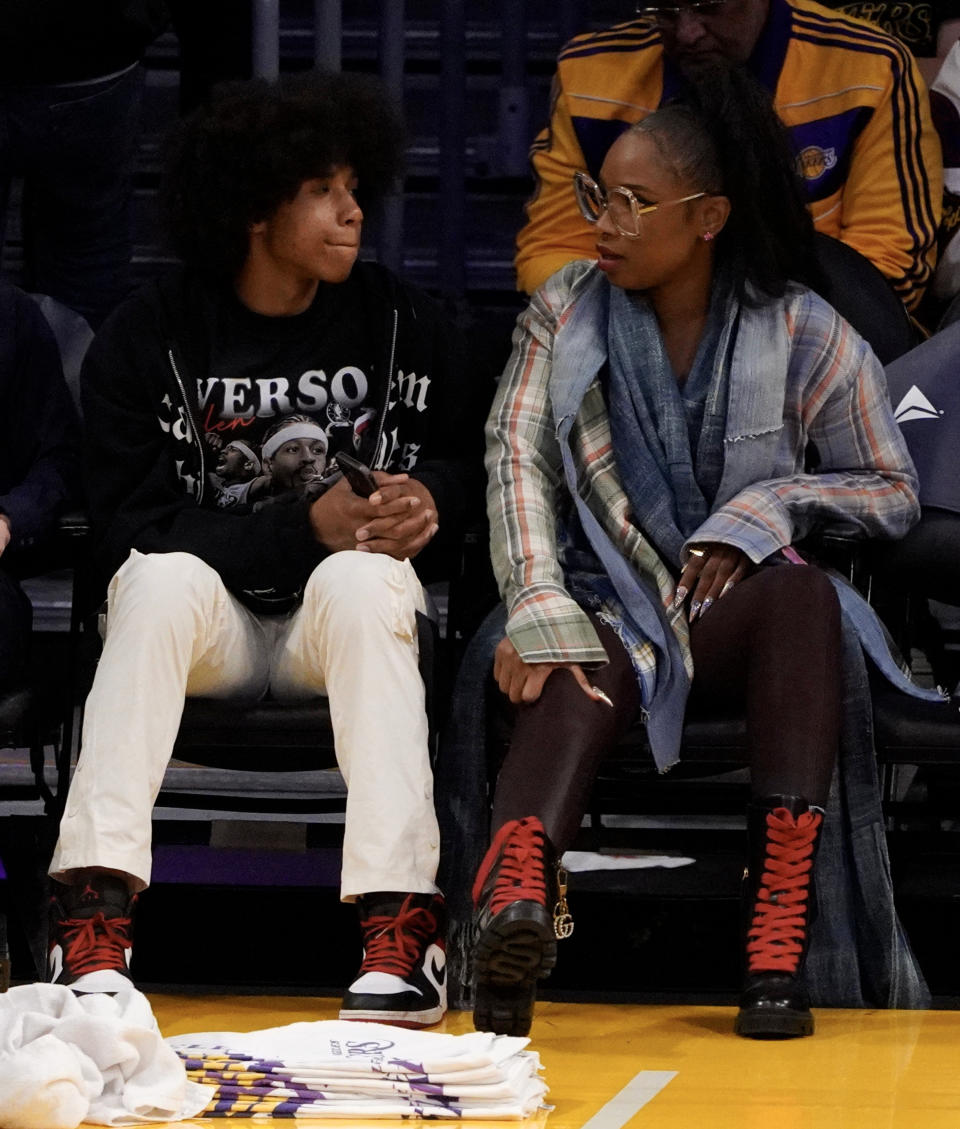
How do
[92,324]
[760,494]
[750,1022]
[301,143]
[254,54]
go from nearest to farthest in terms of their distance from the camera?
[750,1022] → [760,494] → [301,143] → [92,324] → [254,54]

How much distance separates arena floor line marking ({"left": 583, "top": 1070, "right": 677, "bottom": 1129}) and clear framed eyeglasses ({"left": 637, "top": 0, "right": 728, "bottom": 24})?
6.77 feet

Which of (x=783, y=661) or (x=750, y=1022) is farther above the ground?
(x=783, y=661)

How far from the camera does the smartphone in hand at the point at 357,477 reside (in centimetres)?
286

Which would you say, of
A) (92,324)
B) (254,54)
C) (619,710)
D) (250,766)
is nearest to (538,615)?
(619,710)

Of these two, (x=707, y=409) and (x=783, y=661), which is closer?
(x=783, y=661)

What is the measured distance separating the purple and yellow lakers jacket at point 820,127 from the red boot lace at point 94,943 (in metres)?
1.61

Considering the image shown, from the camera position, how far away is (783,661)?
266 centimetres

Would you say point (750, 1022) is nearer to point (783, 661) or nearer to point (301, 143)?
point (783, 661)

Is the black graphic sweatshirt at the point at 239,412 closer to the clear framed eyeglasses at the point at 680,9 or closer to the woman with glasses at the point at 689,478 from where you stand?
the woman with glasses at the point at 689,478

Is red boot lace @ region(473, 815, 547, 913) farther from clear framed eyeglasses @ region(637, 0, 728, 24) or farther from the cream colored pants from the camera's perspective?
clear framed eyeglasses @ region(637, 0, 728, 24)

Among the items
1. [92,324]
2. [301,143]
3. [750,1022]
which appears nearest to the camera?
[750,1022]

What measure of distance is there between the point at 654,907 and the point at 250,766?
0.69 m

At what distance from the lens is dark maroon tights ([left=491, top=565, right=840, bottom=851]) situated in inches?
102

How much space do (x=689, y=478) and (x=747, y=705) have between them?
43cm
